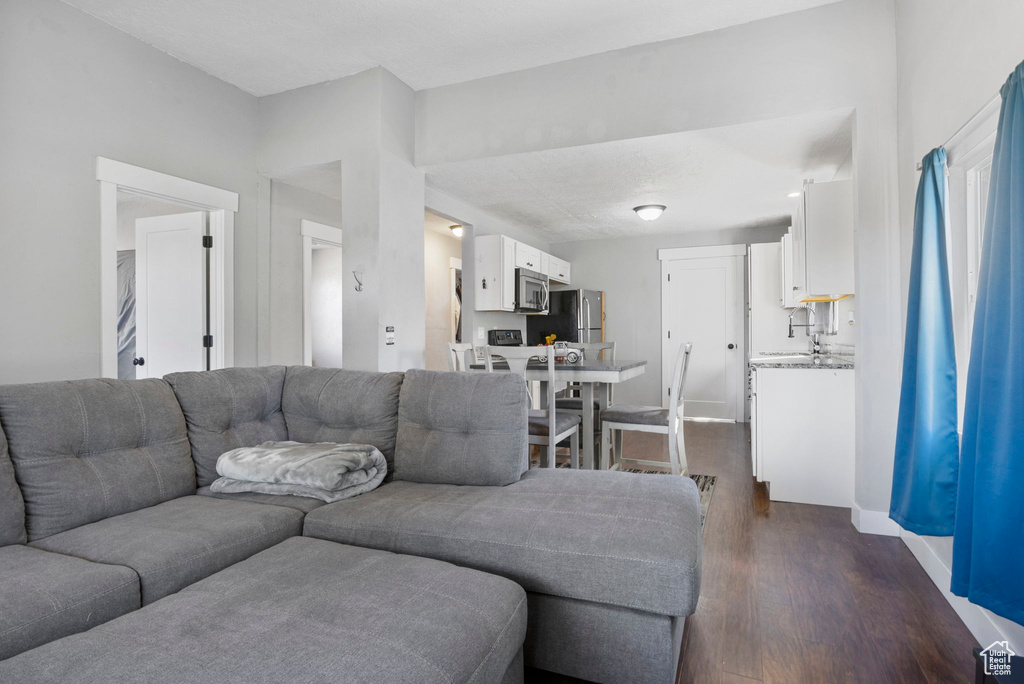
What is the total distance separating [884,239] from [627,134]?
1.52 m

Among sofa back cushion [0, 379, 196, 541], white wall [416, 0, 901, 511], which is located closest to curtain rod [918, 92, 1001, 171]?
white wall [416, 0, 901, 511]

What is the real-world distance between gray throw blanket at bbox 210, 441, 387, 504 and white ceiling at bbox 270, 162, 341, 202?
2.39 metres

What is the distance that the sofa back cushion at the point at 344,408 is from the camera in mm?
2275

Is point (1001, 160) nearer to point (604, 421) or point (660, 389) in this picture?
point (604, 421)

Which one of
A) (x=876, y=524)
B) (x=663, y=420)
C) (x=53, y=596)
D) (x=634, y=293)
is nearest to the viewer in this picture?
(x=53, y=596)

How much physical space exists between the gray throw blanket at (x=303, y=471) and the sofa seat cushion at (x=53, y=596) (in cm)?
61

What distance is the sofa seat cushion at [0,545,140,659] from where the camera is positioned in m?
1.12

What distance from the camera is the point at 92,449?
1.77 metres

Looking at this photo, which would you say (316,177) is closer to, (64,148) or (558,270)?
(64,148)

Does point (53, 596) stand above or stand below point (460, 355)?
below

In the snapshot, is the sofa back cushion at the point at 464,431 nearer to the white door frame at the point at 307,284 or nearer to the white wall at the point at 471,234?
the white door frame at the point at 307,284

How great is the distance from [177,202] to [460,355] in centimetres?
204

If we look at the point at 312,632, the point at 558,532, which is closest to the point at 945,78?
the point at 558,532

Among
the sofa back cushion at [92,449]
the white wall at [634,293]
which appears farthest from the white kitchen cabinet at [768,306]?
the sofa back cushion at [92,449]
